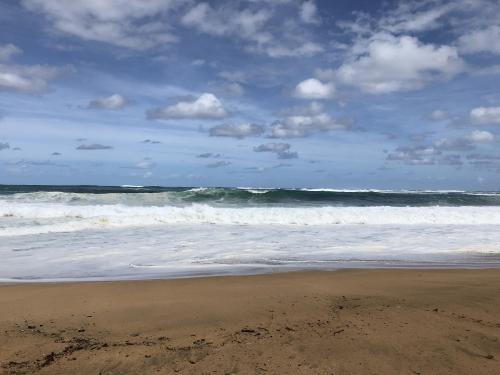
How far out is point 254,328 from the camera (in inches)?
144

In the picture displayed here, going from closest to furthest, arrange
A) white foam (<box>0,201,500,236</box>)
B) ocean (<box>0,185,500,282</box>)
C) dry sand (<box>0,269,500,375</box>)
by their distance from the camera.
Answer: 1. dry sand (<box>0,269,500,375</box>)
2. ocean (<box>0,185,500,282</box>)
3. white foam (<box>0,201,500,236</box>)

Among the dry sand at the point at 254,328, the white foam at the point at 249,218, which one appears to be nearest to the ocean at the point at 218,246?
the white foam at the point at 249,218

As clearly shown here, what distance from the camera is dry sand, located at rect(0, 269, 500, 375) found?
116 inches

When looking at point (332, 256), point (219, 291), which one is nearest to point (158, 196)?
point (332, 256)

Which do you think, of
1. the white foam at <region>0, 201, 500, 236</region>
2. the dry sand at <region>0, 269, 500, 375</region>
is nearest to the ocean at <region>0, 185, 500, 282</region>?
the white foam at <region>0, 201, 500, 236</region>

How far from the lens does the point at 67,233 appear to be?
12.1 meters

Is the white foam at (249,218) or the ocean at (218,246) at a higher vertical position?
the white foam at (249,218)

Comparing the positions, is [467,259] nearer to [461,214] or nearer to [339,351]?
[339,351]

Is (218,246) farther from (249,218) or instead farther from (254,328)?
(249,218)

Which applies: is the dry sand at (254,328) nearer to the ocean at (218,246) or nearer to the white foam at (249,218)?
the ocean at (218,246)

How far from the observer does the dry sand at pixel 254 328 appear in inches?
116

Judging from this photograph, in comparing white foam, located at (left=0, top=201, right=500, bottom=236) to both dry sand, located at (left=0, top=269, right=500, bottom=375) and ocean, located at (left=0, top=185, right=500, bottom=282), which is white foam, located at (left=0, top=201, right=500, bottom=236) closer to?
ocean, located at (left=0, top=185, right=500, bottom=282)

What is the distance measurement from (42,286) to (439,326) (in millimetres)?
4626

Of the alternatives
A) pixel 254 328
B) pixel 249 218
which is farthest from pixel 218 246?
pixel 249 218
